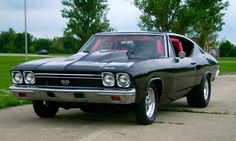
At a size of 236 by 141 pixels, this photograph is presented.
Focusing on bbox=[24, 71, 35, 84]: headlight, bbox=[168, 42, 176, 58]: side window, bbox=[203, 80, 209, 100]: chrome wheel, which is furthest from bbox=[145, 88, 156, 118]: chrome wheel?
bbox=[203, 80, 209, 100]: chrome wheel

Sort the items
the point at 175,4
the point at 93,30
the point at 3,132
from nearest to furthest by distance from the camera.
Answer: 1. the point at 3,132
2. the point at 175,4
3. the point at 93,30

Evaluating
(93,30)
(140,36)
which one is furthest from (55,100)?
(93,30)

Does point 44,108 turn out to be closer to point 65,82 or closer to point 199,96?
point 65,82

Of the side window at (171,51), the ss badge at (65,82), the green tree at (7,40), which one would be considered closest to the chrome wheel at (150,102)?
the side window at (171,51)

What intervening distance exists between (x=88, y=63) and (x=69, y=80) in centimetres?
40

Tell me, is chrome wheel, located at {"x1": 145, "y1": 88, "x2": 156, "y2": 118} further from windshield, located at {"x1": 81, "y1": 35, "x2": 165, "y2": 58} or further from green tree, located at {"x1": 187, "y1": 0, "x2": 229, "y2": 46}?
green tree, located at {"x1": 187, "y1": 0, "x2": 229, "y2": 46}

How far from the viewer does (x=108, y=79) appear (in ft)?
22.7

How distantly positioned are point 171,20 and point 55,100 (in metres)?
19.3

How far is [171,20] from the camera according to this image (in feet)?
84.8

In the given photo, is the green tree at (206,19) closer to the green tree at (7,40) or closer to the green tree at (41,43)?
the green tree at (7,40)

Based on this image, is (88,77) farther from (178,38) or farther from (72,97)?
(178,38)

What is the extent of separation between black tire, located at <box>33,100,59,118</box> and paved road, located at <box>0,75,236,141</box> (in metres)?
0.13

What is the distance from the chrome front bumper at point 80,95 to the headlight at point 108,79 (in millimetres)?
106

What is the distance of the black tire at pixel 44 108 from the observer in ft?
26.6
